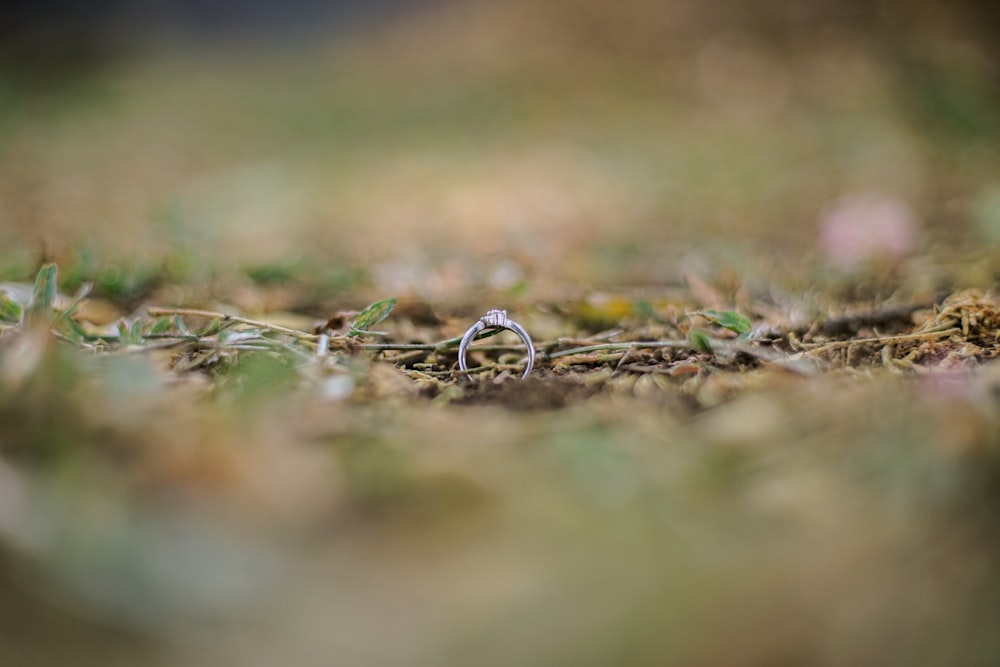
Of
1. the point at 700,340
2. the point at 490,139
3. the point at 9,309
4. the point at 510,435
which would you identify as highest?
the point at 490,139

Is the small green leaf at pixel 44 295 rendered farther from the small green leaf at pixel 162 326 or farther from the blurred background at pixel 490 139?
the blurred background at pixel 490 139

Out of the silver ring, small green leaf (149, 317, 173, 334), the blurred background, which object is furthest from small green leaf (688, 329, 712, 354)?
small green leaf (149, 317, 173, 334)

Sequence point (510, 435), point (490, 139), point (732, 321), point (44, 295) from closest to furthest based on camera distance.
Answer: point (510, 435), point (44, 295), point (732, 321), point (490, 139)

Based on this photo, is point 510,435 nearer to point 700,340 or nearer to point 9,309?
point 700,340

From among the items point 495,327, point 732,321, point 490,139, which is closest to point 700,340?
point 732,321

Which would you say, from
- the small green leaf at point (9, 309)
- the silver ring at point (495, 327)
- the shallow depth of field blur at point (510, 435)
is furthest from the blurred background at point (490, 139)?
the silver ring at point (495, 327)

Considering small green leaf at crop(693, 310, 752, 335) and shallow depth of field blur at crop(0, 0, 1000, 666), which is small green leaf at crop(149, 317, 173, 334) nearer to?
shallow depth of field blur at crop(0, 0, 1000, 666)

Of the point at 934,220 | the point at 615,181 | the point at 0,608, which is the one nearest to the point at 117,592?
the point at 0,608
